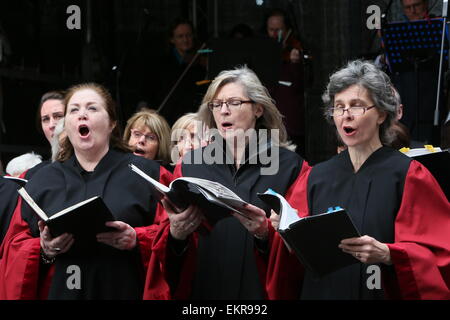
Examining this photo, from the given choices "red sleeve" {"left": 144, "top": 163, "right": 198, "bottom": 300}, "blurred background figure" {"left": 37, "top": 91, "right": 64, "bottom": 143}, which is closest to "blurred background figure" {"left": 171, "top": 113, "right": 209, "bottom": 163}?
"blurred background figure" {"left": 37, "top": 91, "right": 64, "bottom": 143}

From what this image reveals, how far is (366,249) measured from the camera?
11.2ft

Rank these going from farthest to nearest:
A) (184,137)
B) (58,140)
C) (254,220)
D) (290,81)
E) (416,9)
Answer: (290,81) → (416,9) → (184,137) → (58,140) → (254,220)

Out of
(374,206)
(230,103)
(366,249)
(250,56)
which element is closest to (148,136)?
(230,103)

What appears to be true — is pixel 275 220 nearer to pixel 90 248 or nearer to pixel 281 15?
pixel 90 248

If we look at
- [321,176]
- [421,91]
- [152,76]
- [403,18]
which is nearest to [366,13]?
[403,18]

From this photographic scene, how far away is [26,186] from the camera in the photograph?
439cm

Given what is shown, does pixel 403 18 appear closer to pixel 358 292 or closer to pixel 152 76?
pixel 152 76

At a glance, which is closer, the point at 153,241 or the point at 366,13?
the point at 153,241

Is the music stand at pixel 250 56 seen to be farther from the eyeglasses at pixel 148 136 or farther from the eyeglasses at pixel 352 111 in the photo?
the eyeglasses at pixel 352 111

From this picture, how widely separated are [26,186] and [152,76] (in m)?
4.07

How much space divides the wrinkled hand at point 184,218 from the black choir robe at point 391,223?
1.31 ft

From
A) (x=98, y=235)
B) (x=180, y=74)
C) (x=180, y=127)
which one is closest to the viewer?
(x=98, y=235)

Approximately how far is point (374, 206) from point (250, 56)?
353 centimetres
